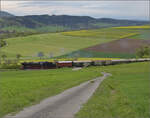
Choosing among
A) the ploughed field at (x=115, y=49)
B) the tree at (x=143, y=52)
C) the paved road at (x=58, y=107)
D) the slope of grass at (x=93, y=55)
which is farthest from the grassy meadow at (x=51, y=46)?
the paved road at (x=58, y=107)

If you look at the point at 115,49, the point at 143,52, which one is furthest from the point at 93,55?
the point at 143,52

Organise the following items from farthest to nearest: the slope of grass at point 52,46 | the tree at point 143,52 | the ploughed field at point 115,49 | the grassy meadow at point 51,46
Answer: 1. the slope of grass at point 52,46
2. the grassy meadow at point 51,46
3. the ploughed field at point 115,49
4. the tree at point 143,52

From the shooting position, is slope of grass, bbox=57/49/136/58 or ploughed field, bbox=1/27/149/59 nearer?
slope of grass, bbox=57/49/136/58

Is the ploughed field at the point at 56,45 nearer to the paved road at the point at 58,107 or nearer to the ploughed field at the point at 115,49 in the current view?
the ploughed field at the point at 115,49

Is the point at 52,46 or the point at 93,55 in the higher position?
the point at 52,46

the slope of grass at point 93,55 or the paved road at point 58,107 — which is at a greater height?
the paved road at point 58,107

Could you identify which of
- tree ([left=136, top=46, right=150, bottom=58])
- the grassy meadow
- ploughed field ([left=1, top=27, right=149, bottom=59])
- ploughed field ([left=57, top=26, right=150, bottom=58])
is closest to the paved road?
ploughed field ([left=57, top=26, right=150, bottom=58])

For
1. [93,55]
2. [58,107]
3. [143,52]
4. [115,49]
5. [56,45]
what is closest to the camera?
[58,107]

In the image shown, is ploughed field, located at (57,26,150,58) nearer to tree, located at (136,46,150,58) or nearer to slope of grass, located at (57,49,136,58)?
slope of grass, located at (57,49,136,58)

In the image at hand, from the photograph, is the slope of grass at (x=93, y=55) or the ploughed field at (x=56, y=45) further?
the ploughed field at (x=56, y=45)

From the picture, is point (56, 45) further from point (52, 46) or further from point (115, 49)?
point (115, 49)

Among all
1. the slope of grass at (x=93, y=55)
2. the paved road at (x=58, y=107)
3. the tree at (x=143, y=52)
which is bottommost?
the slope of grass at (x=93, y=55)

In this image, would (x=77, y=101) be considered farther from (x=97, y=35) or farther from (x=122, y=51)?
(x=97, y=35)

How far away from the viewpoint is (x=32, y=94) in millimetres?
17969
